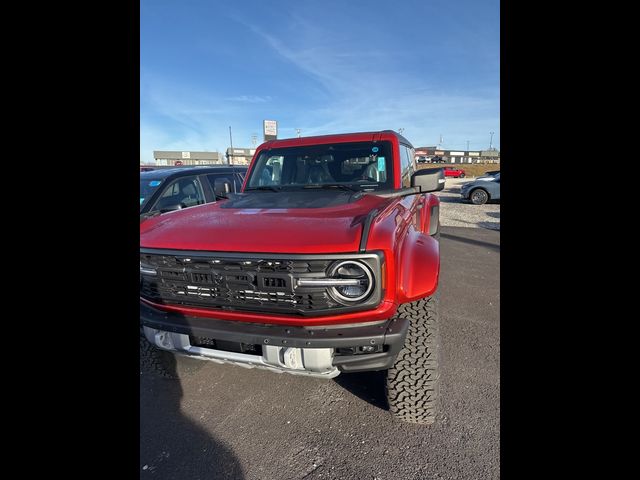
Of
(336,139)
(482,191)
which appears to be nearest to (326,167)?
(336,139)

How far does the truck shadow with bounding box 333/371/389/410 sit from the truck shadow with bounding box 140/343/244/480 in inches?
38.3

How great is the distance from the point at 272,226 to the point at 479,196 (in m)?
14.2

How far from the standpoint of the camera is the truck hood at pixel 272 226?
1.71 m

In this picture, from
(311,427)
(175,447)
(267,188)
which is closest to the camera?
(175,447)

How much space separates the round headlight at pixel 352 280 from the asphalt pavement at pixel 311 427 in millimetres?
982

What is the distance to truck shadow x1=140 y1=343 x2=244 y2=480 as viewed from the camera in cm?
175

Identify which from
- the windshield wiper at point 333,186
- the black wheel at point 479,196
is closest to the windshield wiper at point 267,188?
the windshield wiper at point 333,186

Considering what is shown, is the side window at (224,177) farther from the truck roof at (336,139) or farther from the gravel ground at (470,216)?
the gravel ground at (470,216)

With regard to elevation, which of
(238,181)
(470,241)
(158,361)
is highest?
(238,181)

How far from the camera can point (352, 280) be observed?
1.66 m

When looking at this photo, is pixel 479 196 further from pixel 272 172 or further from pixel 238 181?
pixel 272 172
